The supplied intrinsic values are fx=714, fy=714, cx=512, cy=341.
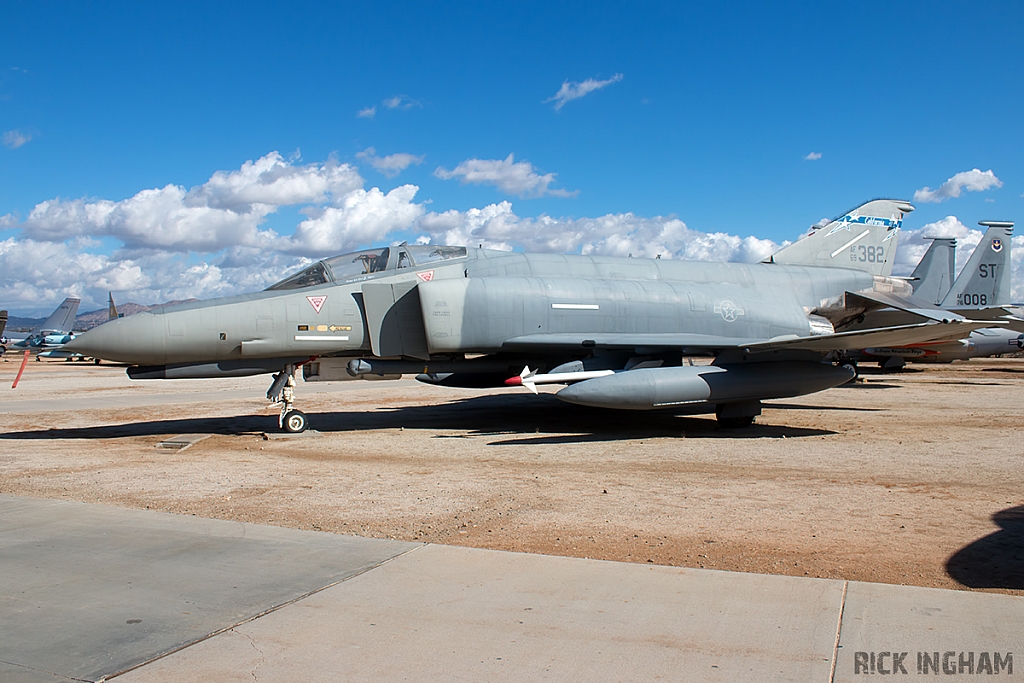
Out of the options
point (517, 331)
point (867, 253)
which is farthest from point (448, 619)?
point (867, 253)

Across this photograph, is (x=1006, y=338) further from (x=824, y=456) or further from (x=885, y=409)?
(x=824, y=456)

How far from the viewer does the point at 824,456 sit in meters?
8.98

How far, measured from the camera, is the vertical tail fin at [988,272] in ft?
74.5

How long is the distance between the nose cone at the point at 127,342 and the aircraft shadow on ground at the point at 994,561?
909 centimetres

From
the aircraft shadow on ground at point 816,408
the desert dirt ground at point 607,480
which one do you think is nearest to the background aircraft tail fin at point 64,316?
the desert dirt ground at point 607,480

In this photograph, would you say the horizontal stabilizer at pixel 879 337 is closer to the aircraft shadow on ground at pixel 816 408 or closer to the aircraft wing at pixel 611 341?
the aircraft wing at pixel 611 341

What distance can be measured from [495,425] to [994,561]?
8.77 metres

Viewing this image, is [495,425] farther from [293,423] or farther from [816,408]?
[816,408]

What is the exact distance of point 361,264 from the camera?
36.7 ft

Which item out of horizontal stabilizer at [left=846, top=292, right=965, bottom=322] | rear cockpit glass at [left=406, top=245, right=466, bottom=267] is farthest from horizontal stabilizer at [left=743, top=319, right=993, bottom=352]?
rear cockpit glass at [left=406, top=245, right=466, bottom=267]

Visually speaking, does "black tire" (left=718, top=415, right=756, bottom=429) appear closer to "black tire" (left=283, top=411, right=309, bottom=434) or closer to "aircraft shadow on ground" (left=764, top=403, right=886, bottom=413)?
"aircraft shadow on ground" (left=764, top=403, right=886, bottom=413)

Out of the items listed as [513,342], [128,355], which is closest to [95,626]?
[128,355]

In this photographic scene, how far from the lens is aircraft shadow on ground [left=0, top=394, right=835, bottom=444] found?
11.3m

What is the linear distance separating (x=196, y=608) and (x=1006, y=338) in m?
32.0
